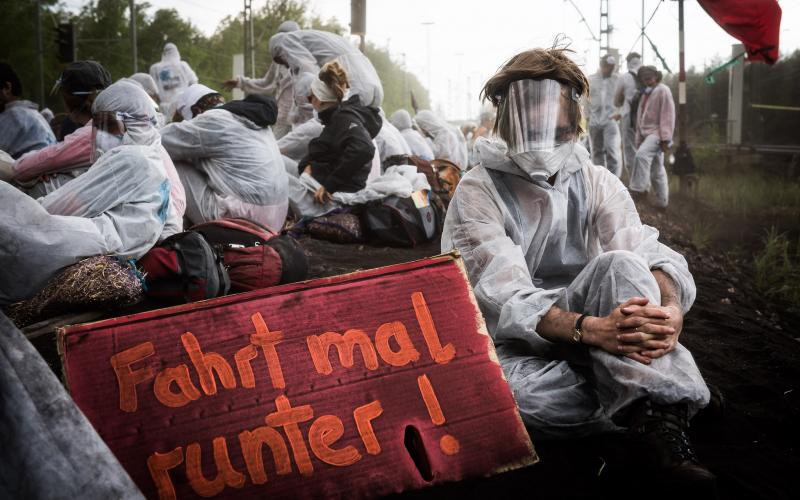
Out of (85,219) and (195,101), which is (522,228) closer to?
(85,219)

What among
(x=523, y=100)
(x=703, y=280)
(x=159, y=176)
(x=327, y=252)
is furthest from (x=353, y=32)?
(x=523, y=100)

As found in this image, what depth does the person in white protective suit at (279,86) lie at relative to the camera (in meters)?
9.09

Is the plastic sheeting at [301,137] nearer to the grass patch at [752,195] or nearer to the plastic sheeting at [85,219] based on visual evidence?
the plastic sheeting at [85,219]

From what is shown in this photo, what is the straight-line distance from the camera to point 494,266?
2.24 metres

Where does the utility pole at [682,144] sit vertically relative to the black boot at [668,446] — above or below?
above

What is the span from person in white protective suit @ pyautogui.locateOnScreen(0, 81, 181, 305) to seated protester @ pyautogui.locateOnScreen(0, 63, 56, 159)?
7.62 feet

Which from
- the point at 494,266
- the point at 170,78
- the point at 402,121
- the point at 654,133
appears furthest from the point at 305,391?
the point at 402,121

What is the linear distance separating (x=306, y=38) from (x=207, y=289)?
617cm

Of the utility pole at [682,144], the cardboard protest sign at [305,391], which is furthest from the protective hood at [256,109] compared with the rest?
the utility pole at [682,144]

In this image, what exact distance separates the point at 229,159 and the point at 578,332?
12.2 feet

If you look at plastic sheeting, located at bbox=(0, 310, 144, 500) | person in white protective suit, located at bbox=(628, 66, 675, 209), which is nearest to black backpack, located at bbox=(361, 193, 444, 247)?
plastic sheeting, located at bbox=(0, 310, 144, 500)

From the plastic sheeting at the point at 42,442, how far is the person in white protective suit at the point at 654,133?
9639 millimetres

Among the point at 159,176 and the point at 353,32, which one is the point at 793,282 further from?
the point at 353,32

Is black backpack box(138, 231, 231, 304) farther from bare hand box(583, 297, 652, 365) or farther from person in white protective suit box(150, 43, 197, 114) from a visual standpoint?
person in white protective suit box(150, 43, 197, 114)
